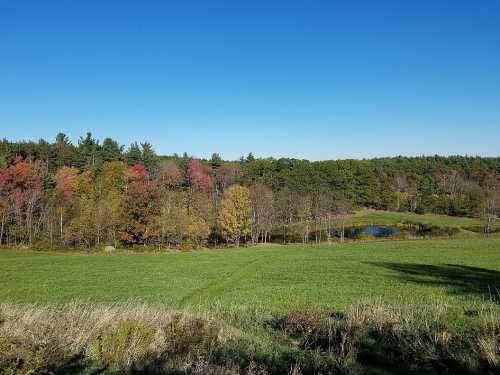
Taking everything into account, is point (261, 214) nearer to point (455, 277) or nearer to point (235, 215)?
point (235, 215)

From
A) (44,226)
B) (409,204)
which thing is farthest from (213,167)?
(409,204)

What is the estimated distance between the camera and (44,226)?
76.8m

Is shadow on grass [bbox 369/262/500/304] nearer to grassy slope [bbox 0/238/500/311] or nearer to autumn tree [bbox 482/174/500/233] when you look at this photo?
grassy slope [bbox 0/238/500/311]

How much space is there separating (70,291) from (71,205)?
2272 inches

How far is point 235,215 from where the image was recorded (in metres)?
79.0

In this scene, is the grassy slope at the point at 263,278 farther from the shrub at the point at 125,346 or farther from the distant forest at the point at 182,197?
the distant forest at the point at 182,197

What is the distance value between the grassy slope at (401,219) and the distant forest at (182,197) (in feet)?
17.3

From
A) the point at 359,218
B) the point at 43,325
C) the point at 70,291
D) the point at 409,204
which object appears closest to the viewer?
the point at 43,325

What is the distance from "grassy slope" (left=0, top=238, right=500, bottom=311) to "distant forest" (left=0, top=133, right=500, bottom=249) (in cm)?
2047

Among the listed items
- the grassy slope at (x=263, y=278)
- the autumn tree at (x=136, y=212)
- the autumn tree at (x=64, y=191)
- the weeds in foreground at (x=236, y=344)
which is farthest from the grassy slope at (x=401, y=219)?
the weeds in foreground at (x=236, y=344)

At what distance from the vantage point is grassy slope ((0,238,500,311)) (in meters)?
22.8

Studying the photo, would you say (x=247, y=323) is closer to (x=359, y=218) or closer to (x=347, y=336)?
(x=347, y=336)

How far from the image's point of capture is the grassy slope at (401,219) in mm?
104912

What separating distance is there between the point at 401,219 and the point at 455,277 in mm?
89732
